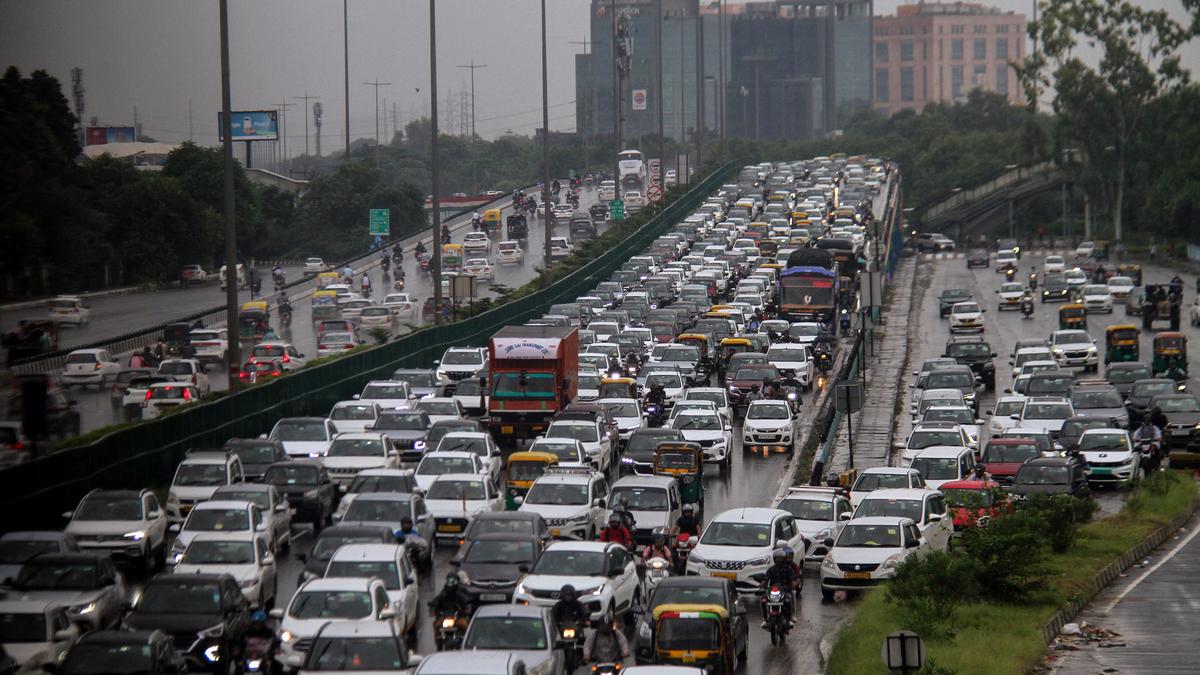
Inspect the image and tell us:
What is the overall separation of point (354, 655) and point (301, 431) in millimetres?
19206

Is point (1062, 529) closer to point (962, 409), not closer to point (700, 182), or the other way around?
point (962, 409)

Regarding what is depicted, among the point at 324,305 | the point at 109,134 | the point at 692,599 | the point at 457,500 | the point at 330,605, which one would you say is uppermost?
the point at 109,134

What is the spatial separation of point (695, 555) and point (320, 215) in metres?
115

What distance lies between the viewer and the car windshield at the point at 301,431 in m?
36.9

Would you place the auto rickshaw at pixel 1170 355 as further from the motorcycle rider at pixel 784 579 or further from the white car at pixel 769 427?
the motorcycle rider at pixel 784 579

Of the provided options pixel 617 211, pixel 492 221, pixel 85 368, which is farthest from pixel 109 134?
pixel 85 368

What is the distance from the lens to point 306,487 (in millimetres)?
31250

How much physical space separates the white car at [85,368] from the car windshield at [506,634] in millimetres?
39546

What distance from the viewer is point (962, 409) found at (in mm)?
42719

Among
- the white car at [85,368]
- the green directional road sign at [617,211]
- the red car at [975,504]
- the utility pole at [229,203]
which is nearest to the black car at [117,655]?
the red car at [975,504]

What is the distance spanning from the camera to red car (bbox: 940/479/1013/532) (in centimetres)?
2798

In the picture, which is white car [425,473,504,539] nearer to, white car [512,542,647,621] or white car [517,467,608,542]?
white car [517,467,608,542]

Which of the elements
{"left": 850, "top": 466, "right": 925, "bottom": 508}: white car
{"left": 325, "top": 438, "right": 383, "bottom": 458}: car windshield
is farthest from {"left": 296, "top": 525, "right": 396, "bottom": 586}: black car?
{"left": 850, "top": 466, "right": 925, "bottom": 508}: white car

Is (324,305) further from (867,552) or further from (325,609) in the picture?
(325,609)
